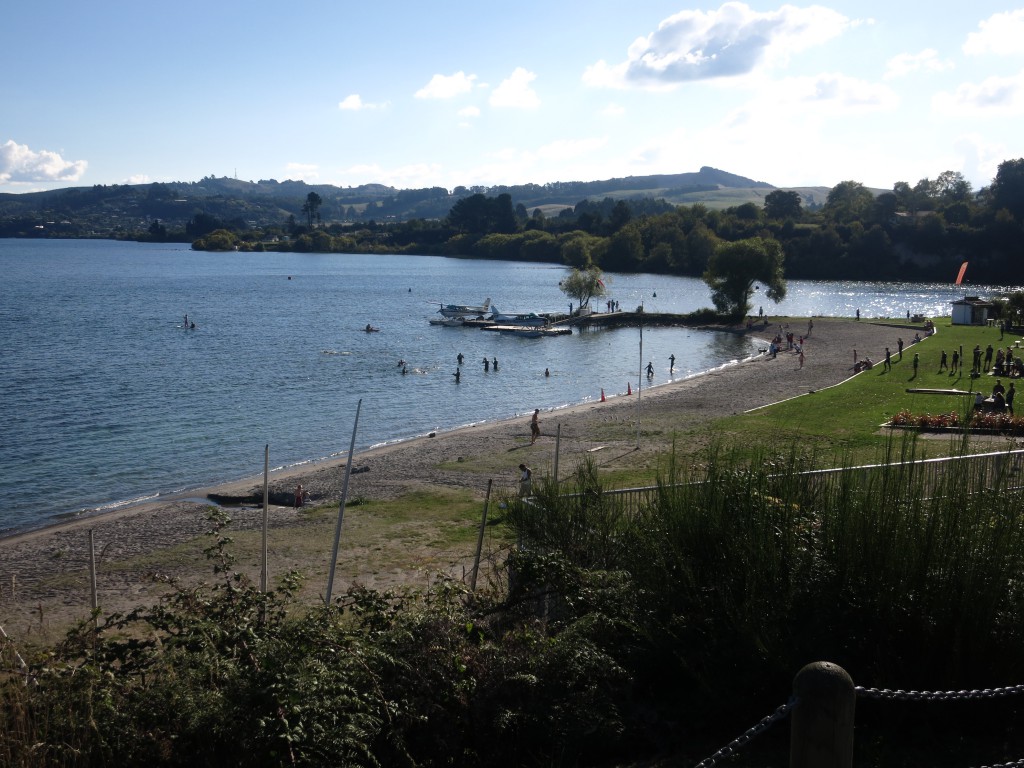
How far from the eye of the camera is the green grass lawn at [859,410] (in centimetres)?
2677

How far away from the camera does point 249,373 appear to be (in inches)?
2267

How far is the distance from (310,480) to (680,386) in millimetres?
27709

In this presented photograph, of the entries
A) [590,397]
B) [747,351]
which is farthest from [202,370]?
[747,351]

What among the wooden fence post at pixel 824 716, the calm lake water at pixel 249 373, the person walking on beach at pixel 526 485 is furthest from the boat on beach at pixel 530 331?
the wooden fence post at pixel 824 716

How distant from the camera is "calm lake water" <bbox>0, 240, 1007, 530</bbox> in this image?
33875 millimetres

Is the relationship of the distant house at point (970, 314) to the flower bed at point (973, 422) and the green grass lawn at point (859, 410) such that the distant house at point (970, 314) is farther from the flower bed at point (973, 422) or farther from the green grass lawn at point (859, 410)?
the flower bed at point (973, 422)

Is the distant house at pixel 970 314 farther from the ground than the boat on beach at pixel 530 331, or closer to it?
farther from the ground

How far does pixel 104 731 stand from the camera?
6.56 meters

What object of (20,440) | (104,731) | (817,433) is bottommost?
(20,440)

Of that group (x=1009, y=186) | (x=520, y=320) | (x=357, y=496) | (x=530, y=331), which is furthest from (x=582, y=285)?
(x=1009, y=186)

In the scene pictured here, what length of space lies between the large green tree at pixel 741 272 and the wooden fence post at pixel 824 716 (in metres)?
84.6

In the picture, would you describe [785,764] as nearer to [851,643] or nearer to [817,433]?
[851,643]

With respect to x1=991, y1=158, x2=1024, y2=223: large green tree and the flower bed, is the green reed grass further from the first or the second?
x1=991, y1=158, x2=1024, y2=223: large green tree

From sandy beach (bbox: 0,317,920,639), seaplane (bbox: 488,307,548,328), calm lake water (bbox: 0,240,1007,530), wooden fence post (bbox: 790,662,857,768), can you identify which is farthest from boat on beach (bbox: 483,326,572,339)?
wooden fence post (bbox: 790,662,857,768)
